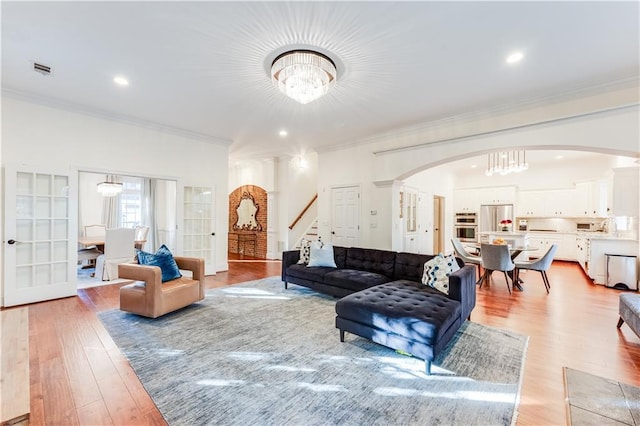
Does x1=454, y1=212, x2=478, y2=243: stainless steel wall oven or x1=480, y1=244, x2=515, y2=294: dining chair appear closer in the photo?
x1=480, y1=244, x2=515, y2=294: dining chair

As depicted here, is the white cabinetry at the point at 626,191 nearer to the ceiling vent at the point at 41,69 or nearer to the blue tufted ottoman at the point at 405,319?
the blue tufted ottoman at the point at 405,319

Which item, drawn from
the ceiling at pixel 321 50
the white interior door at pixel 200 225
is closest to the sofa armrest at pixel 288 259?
the white interior door at pixel 200 225

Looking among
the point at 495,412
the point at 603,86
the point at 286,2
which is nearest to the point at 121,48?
the point at 286,2

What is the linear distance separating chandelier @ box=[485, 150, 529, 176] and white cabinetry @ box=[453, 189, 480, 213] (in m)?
1.64

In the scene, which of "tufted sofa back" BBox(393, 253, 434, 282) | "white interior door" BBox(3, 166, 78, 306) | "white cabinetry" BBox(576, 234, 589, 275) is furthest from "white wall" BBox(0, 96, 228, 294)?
"white cabinetry" BBox(576, 234, 589, 275)

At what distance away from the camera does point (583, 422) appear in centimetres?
182

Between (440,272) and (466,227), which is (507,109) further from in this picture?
(466,227)

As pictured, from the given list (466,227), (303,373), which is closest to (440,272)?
(303,373)

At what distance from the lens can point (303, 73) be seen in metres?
2.82

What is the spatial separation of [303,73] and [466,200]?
8687mm

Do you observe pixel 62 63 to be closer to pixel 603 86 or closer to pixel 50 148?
pixel 50 148

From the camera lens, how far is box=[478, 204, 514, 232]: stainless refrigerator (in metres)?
8.76

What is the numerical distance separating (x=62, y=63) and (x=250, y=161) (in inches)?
225

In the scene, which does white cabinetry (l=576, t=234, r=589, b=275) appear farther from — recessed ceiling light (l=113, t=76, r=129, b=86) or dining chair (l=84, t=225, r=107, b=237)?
dining chair (l=84, t=225, r=107, b=237)
